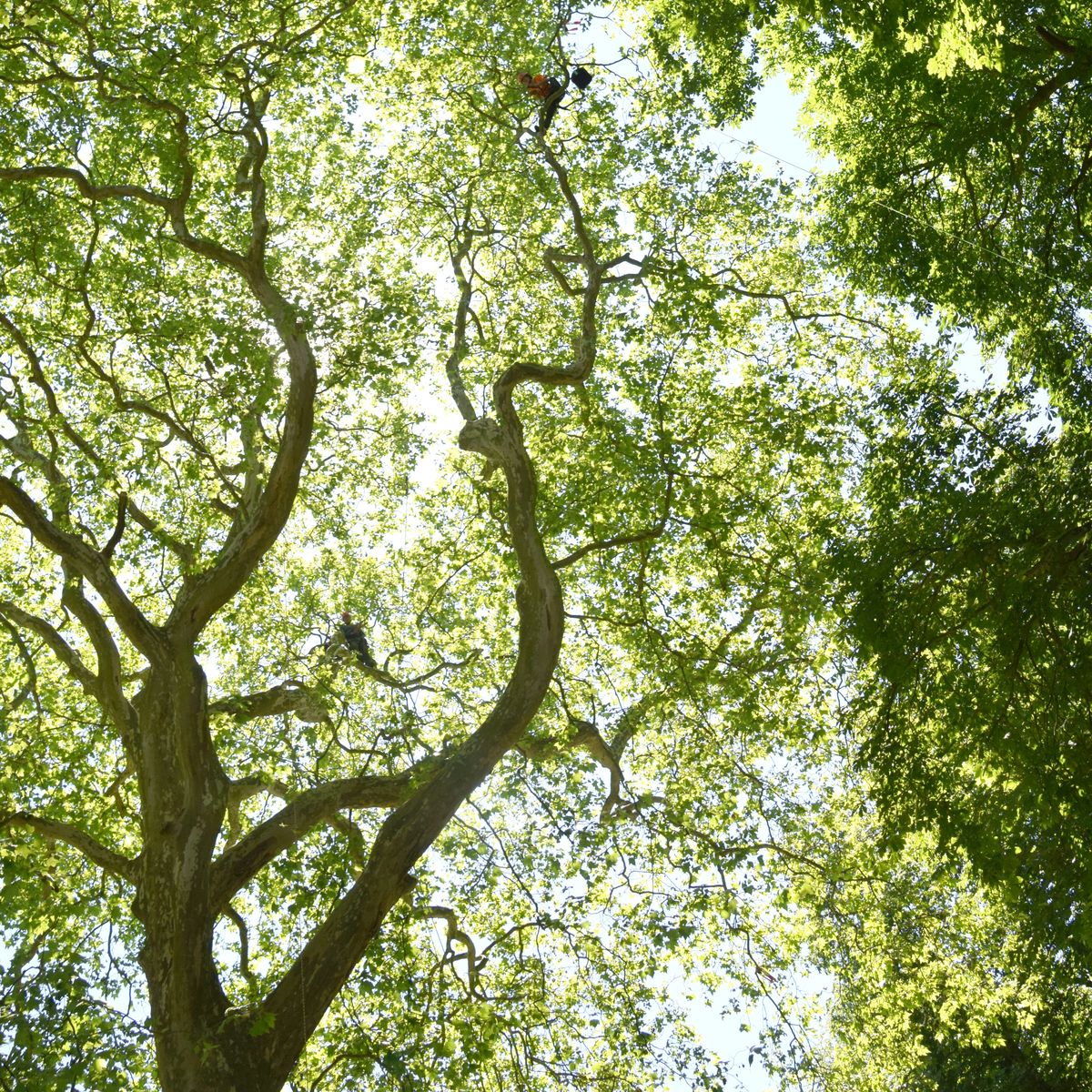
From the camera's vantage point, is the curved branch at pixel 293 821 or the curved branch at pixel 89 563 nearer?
the curved branch at pixel 293 821

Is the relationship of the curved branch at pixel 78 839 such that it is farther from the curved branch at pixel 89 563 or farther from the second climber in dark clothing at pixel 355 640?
the second climber in dark clothing at pixel 355 640

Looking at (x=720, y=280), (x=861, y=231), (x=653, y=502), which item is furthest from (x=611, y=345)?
(x=861, y=231)

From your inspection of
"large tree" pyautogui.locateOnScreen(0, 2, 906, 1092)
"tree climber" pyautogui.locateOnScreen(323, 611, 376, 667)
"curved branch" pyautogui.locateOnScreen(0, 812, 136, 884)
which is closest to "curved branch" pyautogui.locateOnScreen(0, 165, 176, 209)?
"large tree" pyautogui.locateOnScreen(0, 2, 906, 1092)

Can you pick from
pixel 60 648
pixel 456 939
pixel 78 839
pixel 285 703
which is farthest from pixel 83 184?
pixel 456 939

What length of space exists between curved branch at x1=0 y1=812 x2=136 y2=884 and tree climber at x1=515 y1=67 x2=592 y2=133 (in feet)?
24.0

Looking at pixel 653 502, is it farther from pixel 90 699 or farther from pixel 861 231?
pixel 90 699

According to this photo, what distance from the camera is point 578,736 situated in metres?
9.88

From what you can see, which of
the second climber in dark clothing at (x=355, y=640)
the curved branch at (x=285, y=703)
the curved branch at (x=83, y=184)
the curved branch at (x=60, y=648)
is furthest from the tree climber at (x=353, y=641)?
the curved branch at (x=83, y=184)

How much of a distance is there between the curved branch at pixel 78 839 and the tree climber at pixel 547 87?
731 centimetres

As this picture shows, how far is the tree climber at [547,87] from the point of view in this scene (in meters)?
9.82

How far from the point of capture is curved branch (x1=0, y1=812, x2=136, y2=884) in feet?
24.3

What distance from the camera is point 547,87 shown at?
9.85 m

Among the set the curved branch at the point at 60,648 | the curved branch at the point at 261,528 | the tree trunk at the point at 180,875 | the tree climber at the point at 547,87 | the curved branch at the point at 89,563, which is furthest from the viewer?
the tree climber at the point at 547,87

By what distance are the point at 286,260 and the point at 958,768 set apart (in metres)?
8.50
